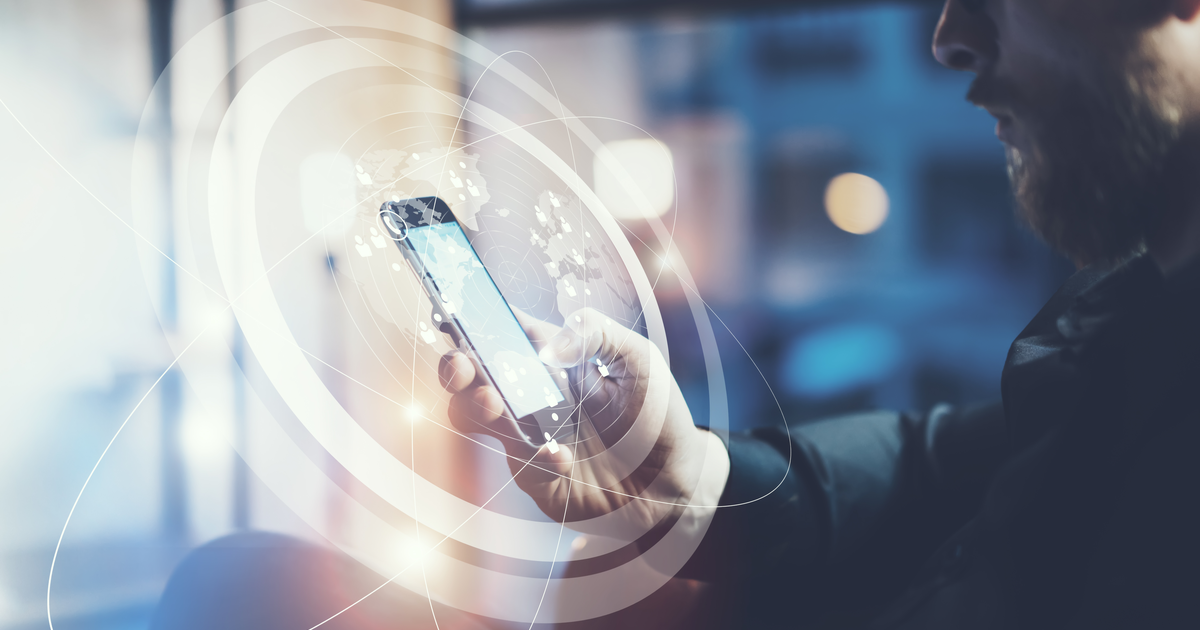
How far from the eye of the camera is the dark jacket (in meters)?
0.41

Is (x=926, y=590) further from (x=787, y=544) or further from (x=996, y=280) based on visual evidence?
(x=996, y=280)

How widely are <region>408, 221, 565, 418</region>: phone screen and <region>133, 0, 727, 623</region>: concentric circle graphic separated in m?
0.04

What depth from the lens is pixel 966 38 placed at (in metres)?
0.57

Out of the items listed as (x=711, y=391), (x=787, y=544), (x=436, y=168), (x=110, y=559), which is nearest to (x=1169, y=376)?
(x=787, y=544)

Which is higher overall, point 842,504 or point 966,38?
point 966,38

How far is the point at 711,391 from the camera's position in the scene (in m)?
1.51

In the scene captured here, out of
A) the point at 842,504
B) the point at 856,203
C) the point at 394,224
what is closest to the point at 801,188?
the point at 856,203

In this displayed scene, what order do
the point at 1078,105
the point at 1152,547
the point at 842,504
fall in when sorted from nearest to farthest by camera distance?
the point at 1152,547 < the point at 1078,105 < the point at 842,504

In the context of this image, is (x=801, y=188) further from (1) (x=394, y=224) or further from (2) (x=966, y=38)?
(1) (x=394, y=224)

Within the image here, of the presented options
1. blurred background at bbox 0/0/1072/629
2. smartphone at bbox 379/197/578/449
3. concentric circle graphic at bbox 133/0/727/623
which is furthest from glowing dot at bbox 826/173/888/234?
smartphone at bbox 379/197/578/449

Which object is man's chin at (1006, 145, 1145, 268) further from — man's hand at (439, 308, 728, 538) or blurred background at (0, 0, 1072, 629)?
blurred background at (0, 0, 1072, 629)

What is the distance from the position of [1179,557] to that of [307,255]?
1245 mm

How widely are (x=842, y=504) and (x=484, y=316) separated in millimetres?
504

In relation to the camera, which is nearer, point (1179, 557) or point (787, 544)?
point (1179, 557)
